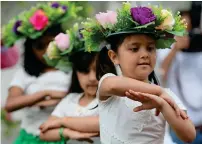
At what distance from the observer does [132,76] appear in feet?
10.5

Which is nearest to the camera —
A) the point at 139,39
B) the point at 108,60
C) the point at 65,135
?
the point at 139,39

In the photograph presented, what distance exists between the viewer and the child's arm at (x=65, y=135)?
3.85 metres

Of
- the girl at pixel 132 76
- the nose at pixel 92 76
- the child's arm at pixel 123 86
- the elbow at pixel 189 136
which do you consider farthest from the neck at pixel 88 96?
the elbow at pixel 189 136

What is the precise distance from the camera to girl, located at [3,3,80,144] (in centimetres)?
477

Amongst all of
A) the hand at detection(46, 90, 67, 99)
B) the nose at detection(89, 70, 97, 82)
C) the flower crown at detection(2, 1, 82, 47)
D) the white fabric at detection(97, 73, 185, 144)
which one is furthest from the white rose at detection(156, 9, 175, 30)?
the flower crown at detection(2, 1, 82, 47)

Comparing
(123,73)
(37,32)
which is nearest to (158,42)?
(123,73)

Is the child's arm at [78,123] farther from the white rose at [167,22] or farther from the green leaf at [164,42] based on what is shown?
the white rose at [167,22]

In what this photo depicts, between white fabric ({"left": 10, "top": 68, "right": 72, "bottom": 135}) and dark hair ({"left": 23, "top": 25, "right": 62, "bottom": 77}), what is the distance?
88mm

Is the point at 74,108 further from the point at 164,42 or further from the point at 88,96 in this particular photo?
the point at 164,42

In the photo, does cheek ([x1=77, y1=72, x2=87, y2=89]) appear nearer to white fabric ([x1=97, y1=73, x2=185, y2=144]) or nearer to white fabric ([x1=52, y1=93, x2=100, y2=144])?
white fabric ([x1=52, y1=93, x2=100, y2=144])

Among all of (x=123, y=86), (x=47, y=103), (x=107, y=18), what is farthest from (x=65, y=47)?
(x=123, y=86)

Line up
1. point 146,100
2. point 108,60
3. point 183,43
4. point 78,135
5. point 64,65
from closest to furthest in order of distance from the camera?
point 146,100
point 108,60
point 78,135
point 64,65
point 183,43

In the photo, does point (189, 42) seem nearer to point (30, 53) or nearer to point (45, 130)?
point (30, 53)

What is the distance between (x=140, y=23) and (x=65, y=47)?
4.11ft
